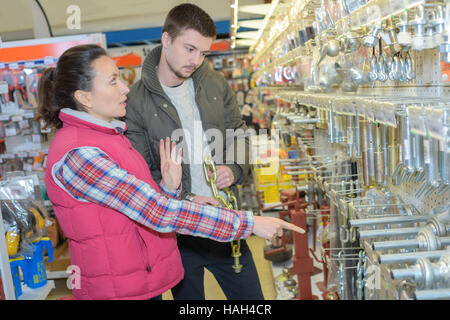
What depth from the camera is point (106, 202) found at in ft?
4.03

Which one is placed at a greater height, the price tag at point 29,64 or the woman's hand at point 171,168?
the price tag at point 29,64

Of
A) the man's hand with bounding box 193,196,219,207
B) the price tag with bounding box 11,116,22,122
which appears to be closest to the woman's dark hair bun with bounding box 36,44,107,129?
the man's hand with bounding box 193,196,219,207

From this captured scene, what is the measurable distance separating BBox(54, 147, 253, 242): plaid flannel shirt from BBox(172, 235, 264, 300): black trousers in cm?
→ 56

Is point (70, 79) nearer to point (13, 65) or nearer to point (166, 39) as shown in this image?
point (166, 39)

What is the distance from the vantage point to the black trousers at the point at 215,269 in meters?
1.84

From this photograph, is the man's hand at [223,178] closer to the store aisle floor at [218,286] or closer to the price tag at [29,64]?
the store aisle floor at [218,286]

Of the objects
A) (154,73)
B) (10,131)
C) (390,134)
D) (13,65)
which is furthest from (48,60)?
(390,134)

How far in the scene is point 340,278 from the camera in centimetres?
168

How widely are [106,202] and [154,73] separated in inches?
31.1

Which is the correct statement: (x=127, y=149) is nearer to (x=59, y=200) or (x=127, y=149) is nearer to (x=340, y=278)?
(x=59, y=200)

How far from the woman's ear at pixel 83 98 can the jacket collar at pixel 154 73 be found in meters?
0.47

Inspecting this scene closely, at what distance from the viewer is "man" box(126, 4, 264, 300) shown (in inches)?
70.1

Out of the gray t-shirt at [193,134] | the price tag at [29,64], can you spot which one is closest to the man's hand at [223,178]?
the gray t-shirt at [193,134]
